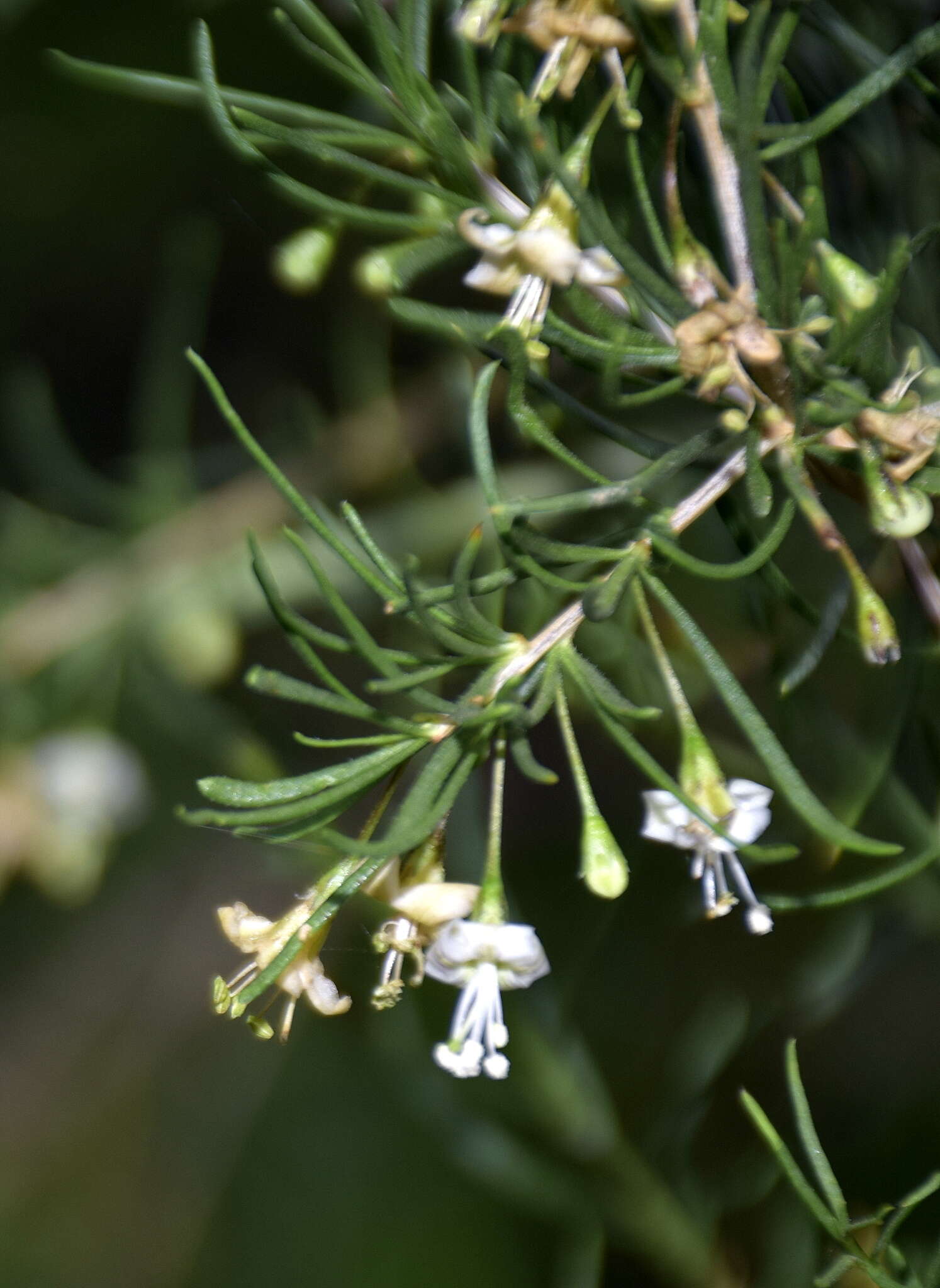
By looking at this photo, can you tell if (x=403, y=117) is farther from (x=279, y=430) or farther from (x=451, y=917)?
(x=279, y=430)

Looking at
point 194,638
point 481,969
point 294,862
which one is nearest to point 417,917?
point 481,969

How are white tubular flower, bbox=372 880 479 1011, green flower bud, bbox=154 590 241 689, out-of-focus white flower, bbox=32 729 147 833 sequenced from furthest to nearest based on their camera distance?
1. out-of-focus white flower, bbox=32 729 147 833
2. green flower bud, bbox=154 590 241 689
3. white tubular flower, bbox=372 880 479 1011

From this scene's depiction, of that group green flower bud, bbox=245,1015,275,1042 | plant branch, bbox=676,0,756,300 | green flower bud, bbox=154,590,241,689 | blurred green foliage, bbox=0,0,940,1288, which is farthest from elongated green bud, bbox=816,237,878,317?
green flower bud, bbox=154,590,241,689

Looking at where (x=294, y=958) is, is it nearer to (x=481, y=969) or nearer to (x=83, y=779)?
(x=481, y=969)

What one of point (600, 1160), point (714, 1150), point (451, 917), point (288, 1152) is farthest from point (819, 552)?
point (288, 1152)

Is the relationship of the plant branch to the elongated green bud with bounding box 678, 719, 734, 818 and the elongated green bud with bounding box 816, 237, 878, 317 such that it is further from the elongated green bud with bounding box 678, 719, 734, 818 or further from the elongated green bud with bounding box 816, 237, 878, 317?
the elongated green bud with bounding box 678, 719, 734, 818
